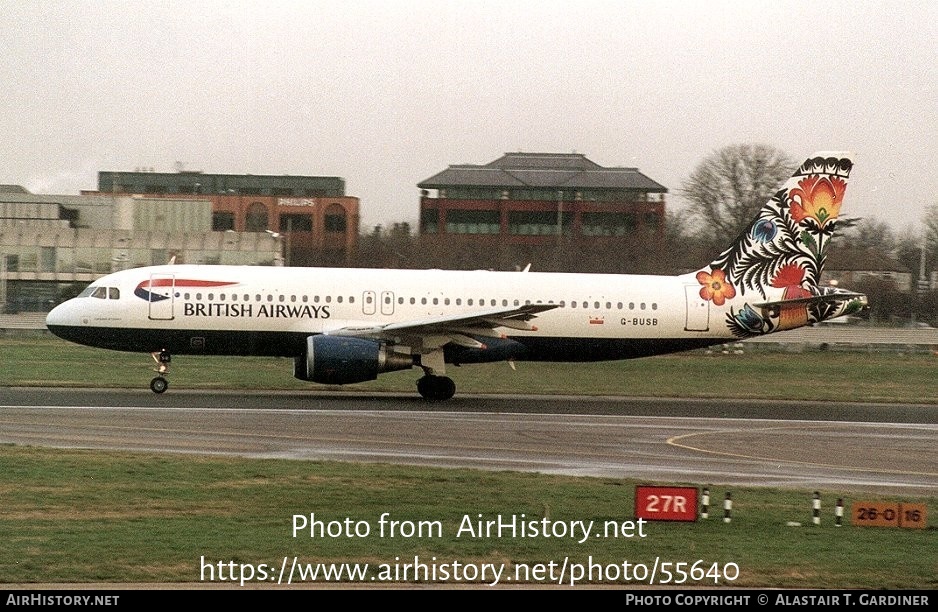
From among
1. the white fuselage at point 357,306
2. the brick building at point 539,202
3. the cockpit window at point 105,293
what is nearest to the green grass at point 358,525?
the white fuselage at point 357,306

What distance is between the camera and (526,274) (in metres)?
34.0

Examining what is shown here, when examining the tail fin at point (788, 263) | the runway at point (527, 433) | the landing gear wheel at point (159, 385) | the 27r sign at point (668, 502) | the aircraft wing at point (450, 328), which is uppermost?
the tail fin at point (788, 263)

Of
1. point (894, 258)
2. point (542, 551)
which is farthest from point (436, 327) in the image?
point (894, 258)

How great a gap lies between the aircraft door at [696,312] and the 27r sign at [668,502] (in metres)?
19.6

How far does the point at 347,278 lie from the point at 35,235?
33.3 meters

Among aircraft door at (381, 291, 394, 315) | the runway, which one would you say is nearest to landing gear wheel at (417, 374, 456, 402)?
the runway

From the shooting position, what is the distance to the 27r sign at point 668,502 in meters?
14.7

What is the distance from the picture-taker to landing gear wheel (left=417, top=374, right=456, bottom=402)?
104 feet

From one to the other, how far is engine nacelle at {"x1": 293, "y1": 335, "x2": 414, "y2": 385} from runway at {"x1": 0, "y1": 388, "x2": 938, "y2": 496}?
0.73 metres

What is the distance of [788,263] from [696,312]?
3412 mm

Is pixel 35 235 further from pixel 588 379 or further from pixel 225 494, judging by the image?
pixel 225 494

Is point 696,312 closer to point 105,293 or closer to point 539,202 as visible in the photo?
point 105,293

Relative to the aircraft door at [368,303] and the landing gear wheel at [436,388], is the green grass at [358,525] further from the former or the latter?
the aircraft door at [368,303]

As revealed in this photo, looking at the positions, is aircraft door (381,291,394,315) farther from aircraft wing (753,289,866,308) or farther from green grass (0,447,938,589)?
green grass (0,447,938,589)
